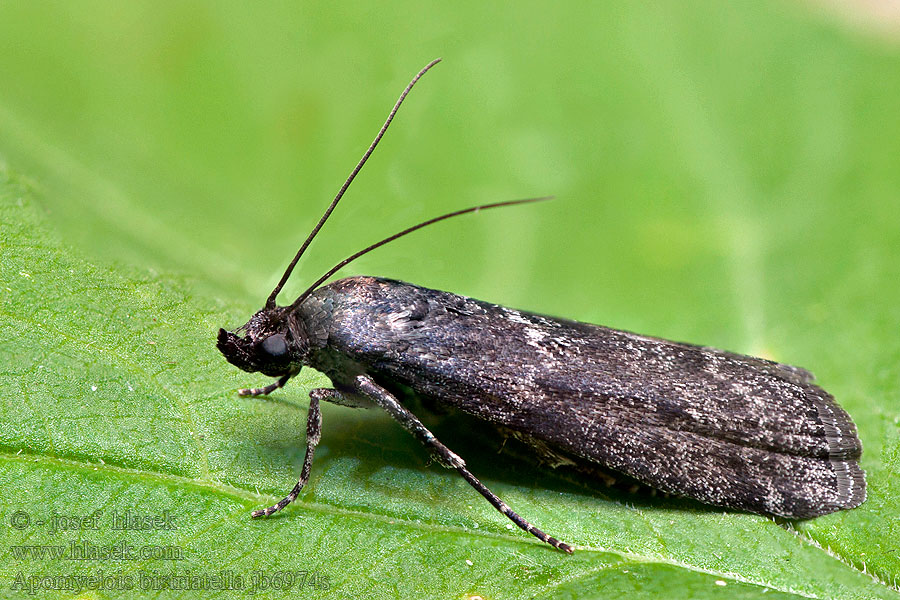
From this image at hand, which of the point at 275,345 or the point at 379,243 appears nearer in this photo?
the point at 379,243

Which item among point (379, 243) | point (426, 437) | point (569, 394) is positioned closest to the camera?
point (379, 243)

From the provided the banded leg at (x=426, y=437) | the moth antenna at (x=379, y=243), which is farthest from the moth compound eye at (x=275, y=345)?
the banded leg at (x=426, y=437)

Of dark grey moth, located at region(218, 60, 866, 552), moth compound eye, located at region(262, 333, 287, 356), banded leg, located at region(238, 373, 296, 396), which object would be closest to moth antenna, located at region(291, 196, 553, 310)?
dark grey moth, located at region(218, 60, 866, 552)

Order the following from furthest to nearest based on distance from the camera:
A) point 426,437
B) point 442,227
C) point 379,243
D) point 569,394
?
1. point 442,227
2. point 569,394
3. point 426,437
4. point 379,243

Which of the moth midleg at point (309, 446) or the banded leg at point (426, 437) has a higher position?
the banded leg at point (426, 437)

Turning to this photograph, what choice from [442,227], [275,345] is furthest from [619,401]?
[442,227]

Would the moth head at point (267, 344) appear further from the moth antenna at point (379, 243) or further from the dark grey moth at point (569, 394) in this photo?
→ the moth antenna at point (379, 243)

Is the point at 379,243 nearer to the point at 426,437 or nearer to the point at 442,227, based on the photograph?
the point at 426,437
